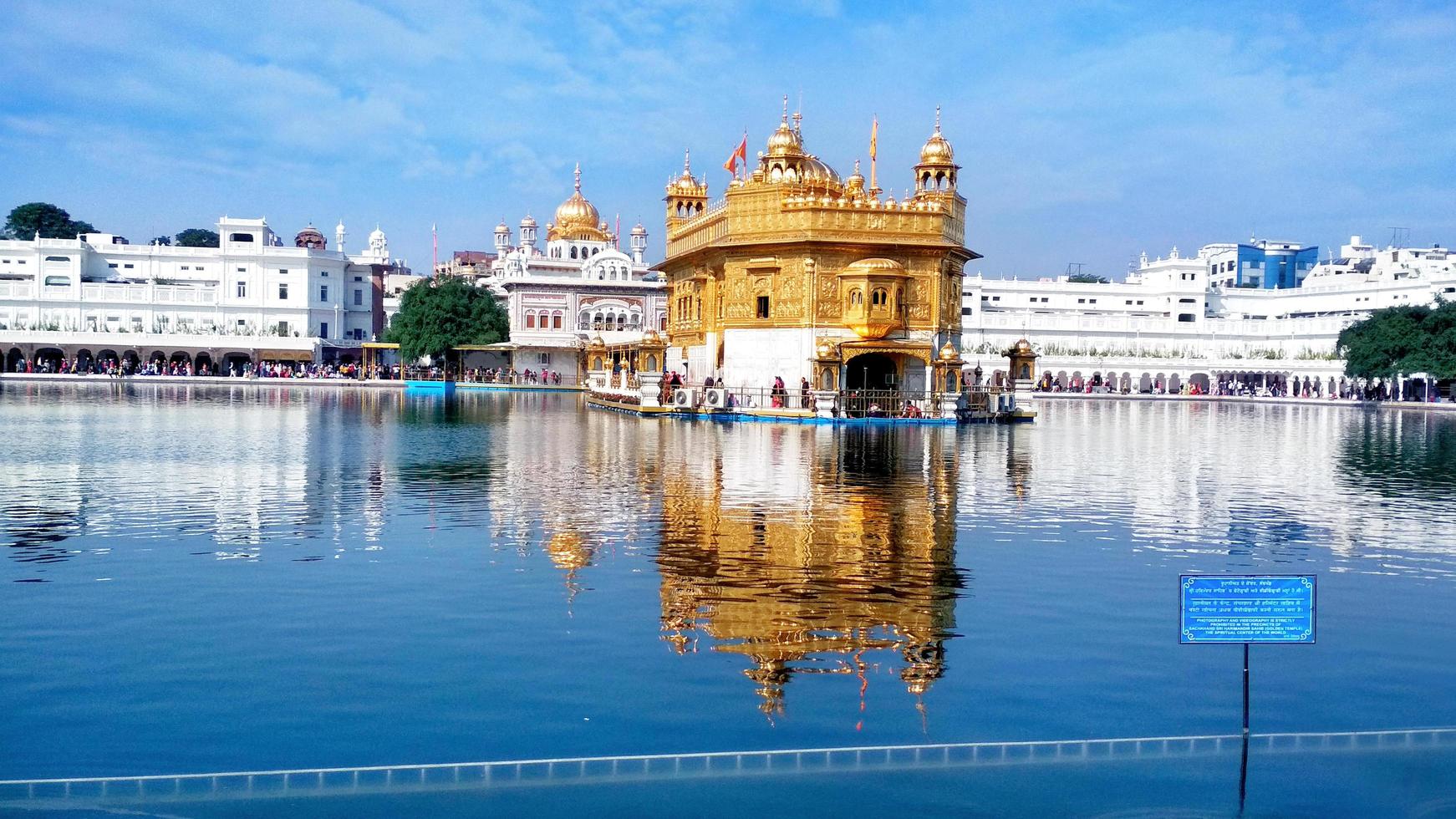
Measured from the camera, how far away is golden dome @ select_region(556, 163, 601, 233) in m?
84.9

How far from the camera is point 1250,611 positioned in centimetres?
645

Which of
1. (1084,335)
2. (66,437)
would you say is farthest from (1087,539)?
(1084,335)

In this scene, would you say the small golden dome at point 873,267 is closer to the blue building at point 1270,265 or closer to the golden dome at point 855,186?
the golden dome at point 855,186

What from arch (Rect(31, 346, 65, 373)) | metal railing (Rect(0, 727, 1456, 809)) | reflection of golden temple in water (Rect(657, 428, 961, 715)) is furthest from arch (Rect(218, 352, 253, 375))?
metal railing (Rect(0, 727, 1456, 809))

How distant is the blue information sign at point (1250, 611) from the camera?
638 cm

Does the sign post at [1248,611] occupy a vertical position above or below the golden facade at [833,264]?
below

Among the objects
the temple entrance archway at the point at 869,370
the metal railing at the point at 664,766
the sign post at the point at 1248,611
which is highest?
the temple entrance archway at the point at 869,370

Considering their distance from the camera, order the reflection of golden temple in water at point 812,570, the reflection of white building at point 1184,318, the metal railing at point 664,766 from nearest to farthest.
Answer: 1. the metal railing at point 664,766
2. the reflection of golden temple in water at point 812,570
3. the reflection of white building at point 1184,318

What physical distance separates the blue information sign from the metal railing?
551 millimetres

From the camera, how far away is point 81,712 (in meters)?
6.50

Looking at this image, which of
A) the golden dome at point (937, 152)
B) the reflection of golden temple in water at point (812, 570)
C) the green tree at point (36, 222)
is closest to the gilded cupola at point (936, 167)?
the golden dome at point (937, 152)

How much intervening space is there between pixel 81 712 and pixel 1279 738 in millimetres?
6211

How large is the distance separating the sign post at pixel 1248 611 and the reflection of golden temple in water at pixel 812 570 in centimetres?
159

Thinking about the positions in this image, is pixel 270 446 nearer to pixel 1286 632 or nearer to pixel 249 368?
pixel 1286 632
